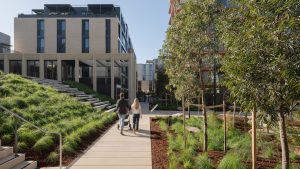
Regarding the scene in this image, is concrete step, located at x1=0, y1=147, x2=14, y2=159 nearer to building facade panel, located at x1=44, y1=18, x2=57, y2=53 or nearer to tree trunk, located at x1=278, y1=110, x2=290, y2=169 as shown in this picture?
tree trunk, located at x1=278, y1=110, x2=290, y2=169

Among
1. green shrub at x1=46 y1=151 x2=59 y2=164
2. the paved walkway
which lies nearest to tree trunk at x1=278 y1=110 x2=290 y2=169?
the paved walkway

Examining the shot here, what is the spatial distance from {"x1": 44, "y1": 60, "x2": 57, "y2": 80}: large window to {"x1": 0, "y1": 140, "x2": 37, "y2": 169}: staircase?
3205cm

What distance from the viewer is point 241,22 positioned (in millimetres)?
5715

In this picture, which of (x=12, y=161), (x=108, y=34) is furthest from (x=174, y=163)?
(x=108, y=34)

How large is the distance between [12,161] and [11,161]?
5 cm

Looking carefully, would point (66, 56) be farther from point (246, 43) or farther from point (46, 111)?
point (246, 43)

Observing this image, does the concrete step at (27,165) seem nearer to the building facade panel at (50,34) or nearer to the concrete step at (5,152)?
the concrete step at (5,152)

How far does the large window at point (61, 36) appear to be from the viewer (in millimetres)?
56881

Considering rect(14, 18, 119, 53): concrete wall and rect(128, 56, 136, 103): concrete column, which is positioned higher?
rect(14, 18, 119, 53): concrete wall

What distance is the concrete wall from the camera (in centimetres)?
5656

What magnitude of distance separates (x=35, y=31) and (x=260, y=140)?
174ft

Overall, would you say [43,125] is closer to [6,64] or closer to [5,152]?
[5,152]

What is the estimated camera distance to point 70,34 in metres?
57.0

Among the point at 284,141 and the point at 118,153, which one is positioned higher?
the point at 284,141
